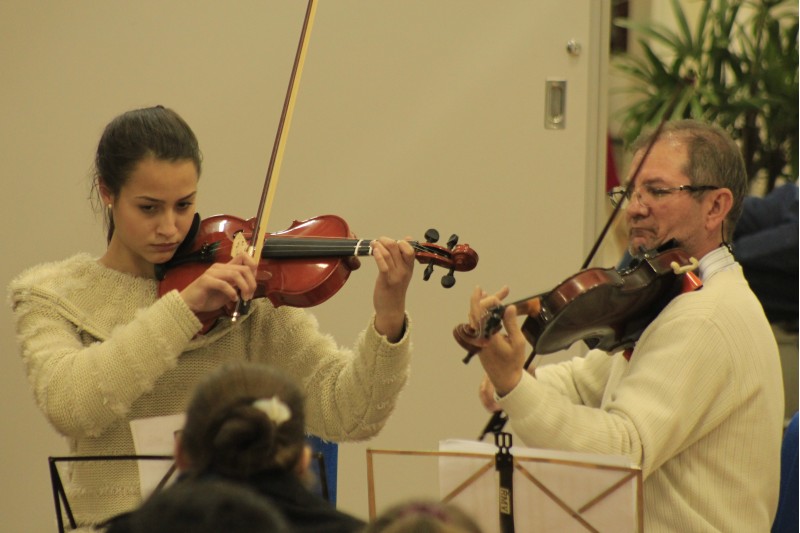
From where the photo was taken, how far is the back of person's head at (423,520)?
36.4 inches

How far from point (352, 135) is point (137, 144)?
45.3 inches

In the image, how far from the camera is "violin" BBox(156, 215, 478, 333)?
1.79 m

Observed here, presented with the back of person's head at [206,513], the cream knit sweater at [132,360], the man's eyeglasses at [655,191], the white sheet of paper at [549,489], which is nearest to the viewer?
the back of person's head at [206,513]

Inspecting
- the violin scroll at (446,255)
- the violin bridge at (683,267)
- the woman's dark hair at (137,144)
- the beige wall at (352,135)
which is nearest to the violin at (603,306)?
the violin bridge at (683,267)

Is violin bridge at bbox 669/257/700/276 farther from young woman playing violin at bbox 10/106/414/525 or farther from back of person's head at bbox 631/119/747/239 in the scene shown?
young woman playing violin at bbox 10/106/414/525

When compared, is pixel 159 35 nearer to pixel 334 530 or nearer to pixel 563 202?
pixel 563 202

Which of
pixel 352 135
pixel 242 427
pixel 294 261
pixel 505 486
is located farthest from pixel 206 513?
pixel 352 135

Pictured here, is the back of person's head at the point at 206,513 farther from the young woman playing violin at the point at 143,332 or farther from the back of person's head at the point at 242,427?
the young woman playing violin at the point at 143,332

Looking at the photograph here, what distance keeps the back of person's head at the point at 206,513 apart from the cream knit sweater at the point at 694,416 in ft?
2.67

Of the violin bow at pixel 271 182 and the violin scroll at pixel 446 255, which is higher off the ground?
the violin bow at pixel 271 182

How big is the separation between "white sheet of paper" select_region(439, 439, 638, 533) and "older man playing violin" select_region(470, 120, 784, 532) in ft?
0.49

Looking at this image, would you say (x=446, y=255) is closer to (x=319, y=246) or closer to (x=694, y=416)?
(x=319, y=246)

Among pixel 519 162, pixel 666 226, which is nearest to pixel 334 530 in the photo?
pixel 666 226

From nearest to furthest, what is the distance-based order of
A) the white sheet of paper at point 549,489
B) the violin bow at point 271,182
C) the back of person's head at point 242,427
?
the back of person's head at point 242,427, the white sheet of paper at point 549,489, the violin bow at point 271,182
